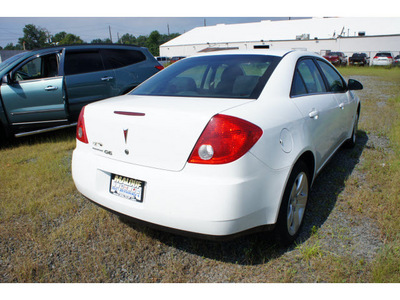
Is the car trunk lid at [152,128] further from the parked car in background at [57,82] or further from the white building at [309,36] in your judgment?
the white building at [309,36]

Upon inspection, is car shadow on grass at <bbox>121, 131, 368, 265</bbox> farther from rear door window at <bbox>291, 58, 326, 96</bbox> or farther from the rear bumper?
rear door window at <bbox>291, 58, 326, 96</bbox>

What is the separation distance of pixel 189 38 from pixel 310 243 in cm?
5889

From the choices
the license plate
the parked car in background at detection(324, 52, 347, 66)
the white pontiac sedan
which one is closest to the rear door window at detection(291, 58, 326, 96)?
the white pontiac sedan

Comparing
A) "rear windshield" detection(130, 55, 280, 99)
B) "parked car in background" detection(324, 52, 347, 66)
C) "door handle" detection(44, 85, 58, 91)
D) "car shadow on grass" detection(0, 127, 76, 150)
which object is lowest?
"parked car in background" detection(324, 52, 347, 66)

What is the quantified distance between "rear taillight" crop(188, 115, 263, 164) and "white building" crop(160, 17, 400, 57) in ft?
136

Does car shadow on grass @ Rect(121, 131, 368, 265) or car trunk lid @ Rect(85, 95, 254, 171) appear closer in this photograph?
car trunk lid @ Rect(85, 95, 254, 171)

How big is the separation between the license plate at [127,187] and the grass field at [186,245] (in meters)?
0.57

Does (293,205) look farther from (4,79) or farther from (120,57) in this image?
(120,57)

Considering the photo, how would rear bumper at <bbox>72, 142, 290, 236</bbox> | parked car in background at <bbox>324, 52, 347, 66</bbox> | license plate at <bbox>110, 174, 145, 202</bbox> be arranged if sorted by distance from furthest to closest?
parked car in background at <bbox>324, 52, 347, 66</bbox> < license plate at <bbox>110, 174, 145, 202</bbox> < rear bumper at <bbox>72, 142, 290, 236</bbox>

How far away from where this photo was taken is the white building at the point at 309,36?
41925 millimetres

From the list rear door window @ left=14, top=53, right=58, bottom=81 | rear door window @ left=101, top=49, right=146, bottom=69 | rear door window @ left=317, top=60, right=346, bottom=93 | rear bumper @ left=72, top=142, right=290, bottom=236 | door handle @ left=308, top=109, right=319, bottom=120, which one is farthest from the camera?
rear door window @ left=101, top=49, right=146, bottom=69

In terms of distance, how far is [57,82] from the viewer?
222 inches

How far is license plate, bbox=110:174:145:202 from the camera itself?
2109mm

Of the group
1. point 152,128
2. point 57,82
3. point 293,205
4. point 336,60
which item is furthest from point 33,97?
point 336,60
